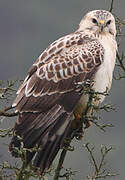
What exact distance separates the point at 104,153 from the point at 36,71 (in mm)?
1593

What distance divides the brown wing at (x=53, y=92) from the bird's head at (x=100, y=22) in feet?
0.82

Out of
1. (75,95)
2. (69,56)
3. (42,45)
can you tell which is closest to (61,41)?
(69,56)

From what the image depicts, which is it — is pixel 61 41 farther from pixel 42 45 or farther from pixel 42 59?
pixel 42 45

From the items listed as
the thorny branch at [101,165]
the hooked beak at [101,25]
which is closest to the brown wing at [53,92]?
the hooked beak at [101,25]

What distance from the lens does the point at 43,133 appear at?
7.75 m

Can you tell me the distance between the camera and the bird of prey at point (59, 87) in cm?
764

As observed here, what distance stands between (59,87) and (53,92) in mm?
92

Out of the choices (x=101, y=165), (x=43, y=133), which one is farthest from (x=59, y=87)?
(x=101, y=165)

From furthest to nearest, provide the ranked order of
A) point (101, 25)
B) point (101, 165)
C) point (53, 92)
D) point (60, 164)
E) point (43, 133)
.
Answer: point (101, 25)
point (53, 92)
point (43, 133)
point (101, 165)
point (60, 164)

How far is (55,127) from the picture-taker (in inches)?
308

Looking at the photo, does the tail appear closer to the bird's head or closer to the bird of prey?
the bird of prey

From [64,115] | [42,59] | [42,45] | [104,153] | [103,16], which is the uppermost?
[42,45]

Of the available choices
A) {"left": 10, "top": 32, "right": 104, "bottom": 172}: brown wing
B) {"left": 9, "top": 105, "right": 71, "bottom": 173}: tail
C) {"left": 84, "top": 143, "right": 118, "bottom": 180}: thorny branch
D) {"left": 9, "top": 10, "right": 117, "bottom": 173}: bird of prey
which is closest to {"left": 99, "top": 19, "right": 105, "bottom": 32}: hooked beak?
{"left": 9, "top": 10, "right": 117, "bottom": 173}: bird of prey

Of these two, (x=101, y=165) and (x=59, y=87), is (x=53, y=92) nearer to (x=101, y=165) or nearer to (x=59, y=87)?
(x=59, y=87)
